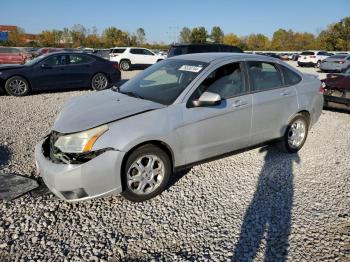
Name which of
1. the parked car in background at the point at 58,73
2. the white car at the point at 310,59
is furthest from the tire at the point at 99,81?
the white car at the point at 310,59

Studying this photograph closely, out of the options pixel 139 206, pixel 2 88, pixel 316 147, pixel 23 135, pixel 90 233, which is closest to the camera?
pixel 90 233

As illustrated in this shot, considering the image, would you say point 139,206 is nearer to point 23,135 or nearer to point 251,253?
point 251,253

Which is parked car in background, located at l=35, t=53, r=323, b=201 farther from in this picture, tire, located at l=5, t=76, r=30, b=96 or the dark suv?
the dark suv

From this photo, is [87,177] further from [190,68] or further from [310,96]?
[310,96]

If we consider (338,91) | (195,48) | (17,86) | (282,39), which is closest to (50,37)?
(282,39)

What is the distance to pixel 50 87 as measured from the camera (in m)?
10.3

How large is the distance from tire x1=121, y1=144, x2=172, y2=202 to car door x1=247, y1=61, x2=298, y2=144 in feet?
5.01

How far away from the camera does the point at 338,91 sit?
8133 millimetres

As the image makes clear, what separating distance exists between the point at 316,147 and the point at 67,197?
172 inches

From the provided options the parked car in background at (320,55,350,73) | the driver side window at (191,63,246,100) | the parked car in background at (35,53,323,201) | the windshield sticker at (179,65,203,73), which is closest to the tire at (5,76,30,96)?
the parked car in background at (35,53,323,201)

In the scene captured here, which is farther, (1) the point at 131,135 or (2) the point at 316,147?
(2) the point at 316,147

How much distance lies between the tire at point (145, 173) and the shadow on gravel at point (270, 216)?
3.44ft

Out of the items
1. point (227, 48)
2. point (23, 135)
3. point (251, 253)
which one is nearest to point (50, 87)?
→ point (23, 135)

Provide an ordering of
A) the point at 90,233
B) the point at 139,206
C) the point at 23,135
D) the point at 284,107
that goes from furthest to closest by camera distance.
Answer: the point at 23,135 → the point at 284,107 → the point at 139,206 → the point at 90,233
